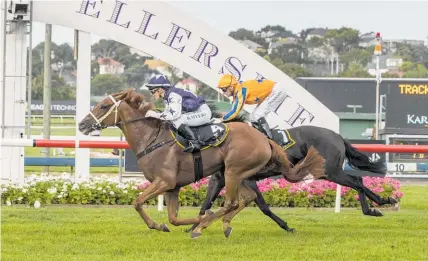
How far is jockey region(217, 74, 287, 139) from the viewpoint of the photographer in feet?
31.8

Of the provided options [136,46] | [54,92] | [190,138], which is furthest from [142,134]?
[54,92]

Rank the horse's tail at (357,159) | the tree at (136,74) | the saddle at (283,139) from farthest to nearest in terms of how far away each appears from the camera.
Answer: the tree at (136,74) < the horse's tail at (357,159) < the saddle at (283,139)

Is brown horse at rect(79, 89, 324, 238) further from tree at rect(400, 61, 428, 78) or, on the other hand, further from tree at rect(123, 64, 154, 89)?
tree at rect(123, 64, 154, 89)

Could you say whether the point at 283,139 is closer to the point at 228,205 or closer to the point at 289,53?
the point at 228,205

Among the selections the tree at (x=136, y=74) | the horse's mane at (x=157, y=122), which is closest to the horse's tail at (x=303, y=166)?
the horse's mane at (x=157, y=122)

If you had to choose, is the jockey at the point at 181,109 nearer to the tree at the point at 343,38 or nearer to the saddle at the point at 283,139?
the saddle at the point at 283,139

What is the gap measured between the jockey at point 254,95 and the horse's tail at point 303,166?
0.50 metres

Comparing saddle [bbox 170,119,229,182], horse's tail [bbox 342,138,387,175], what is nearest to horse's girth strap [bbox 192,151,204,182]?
saddle [bbox 170,119,229,182]

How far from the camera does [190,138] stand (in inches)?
359

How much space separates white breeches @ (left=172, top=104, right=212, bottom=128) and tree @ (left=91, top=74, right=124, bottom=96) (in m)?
Answer: 63.6

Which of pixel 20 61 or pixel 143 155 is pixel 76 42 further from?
pixel 143 155

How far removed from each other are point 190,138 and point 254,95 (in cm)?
113

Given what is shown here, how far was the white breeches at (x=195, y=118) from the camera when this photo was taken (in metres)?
9.17

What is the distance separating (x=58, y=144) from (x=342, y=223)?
3662 millimetres
